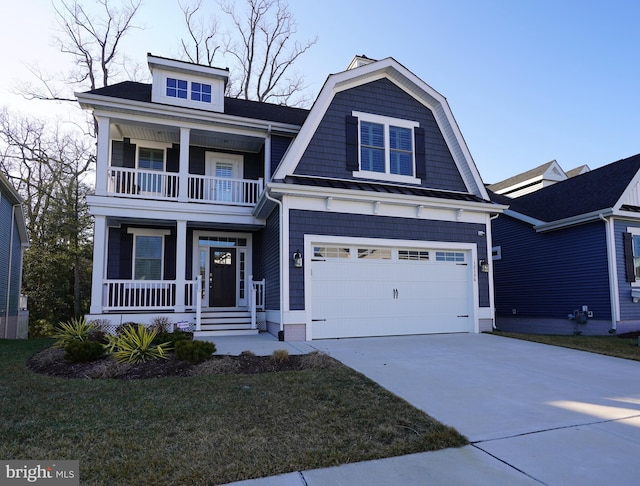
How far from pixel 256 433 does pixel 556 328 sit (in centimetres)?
1337

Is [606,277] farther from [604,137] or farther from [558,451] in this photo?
[558,451]

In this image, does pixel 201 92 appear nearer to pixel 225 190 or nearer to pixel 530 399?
pixel 225 190

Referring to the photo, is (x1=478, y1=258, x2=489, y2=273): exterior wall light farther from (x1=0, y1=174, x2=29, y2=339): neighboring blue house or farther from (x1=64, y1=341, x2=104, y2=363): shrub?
(x1=0, y1=174, x2=29, y2=339): neighboring blue house

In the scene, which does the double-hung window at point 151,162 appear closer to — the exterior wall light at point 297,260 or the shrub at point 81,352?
the exterior wall light at point 297,260

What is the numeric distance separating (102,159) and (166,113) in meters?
2.05

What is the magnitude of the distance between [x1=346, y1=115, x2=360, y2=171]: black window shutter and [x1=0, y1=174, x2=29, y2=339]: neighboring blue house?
1093cm

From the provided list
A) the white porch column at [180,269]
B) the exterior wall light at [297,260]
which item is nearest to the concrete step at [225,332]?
the white porch column at [180,269]

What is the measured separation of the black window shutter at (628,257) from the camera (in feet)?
40.0

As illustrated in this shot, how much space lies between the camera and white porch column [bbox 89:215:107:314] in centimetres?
996

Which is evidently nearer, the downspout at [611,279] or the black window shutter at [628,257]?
the downspout at [611,279]

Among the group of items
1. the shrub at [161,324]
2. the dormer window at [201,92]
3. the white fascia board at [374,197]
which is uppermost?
the dormer window at [201,92]

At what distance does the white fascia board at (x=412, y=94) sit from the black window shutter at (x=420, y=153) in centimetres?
83

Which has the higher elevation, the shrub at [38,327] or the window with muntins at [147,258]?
the window with muntins at [147,258]

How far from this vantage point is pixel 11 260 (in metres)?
15.7
